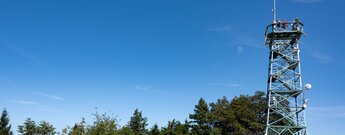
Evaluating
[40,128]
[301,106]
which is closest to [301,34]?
[301,106]

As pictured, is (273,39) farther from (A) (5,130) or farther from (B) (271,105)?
(A) (5,130)

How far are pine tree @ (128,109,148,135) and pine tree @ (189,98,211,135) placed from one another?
18146 mm

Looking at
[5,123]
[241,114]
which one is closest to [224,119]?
[241,114]

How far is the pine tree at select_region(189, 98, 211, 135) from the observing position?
4650 cm

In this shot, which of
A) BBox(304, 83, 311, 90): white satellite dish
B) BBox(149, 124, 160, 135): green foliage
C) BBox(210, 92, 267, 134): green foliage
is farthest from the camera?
BBox(149, 124, 160, 135): green foliage

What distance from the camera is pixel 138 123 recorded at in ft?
208

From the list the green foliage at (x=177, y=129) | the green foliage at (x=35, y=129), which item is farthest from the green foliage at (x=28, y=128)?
the green foliage at (x=177, y=129)

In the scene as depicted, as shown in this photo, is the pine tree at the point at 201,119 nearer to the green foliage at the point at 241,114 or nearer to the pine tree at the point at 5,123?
the green foliage at the point at 241,114

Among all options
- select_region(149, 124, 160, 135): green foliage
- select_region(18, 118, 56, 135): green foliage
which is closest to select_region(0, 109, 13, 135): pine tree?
select_region(18, 118, 56, 135): green foliage

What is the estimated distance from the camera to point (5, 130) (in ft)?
183

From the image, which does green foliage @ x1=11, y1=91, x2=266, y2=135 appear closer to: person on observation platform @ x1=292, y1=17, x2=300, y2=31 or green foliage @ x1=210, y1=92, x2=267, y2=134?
green foliage @ x1=210, y1=92, x2=267, y2=134

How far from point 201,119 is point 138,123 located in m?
20.1

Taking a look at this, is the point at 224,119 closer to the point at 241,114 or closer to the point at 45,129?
the point at 241,114

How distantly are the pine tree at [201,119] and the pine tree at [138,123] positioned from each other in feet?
59.5
